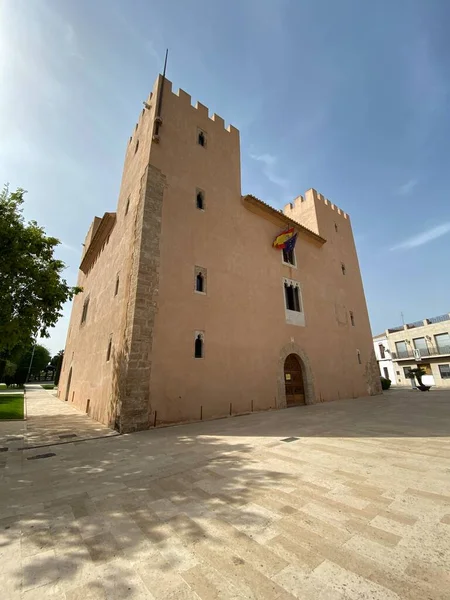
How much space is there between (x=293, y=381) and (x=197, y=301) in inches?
279

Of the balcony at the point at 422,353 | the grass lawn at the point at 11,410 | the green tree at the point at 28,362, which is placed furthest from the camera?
the green tree at the point at 28,362

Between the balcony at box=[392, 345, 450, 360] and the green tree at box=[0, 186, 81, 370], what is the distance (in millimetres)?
36028

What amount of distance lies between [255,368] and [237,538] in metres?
9.03

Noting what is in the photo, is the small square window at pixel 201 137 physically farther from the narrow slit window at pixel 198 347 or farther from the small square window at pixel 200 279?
the narrow slit window at pixel 198 347

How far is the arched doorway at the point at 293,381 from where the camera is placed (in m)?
13.0

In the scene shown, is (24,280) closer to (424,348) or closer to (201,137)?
(201,137)

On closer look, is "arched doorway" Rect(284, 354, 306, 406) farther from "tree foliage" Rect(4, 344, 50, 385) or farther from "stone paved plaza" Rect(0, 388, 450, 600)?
"tree foliage" Rect(4, 344, 50, 385)

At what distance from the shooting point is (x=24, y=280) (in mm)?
8344

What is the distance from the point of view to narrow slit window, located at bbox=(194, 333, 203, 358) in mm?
9617

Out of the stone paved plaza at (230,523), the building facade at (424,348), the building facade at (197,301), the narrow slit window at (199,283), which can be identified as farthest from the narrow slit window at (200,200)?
the building facade at (424,348)

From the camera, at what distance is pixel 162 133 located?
1147cm

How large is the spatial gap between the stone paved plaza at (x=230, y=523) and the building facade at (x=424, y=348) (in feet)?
91.0

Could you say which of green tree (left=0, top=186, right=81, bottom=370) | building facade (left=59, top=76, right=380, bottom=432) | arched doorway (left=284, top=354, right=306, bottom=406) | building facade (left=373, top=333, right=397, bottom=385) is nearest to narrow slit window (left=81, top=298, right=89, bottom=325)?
building facade (left=59, top=76, right=380, bottom=432)

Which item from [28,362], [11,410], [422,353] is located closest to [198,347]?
[11,410]
